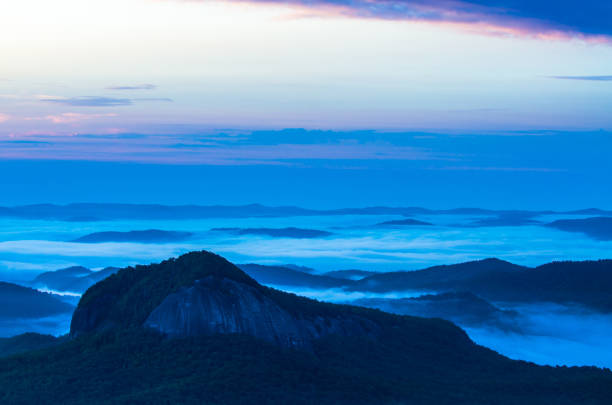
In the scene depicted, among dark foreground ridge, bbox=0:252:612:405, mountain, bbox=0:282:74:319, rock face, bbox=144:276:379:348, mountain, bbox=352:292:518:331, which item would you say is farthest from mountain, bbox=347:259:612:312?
rock face, bbox=144:276:379:348

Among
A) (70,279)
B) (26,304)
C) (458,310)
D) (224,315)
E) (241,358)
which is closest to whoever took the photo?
(241,358)

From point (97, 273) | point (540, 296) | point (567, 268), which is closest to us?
point (540, 296)

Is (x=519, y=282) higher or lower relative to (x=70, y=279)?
lower

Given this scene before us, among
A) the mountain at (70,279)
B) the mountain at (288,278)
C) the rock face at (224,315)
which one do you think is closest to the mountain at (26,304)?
the mountain at (70,279)

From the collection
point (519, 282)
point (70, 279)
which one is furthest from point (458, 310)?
point (70, 279)

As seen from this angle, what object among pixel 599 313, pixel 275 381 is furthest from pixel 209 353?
pixel 599 313

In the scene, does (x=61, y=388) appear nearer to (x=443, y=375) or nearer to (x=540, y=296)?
(x=443, y=375)

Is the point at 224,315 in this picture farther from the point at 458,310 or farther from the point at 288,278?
the point at 288,278

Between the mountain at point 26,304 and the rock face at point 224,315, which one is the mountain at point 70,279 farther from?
the rock face at point 224,315
